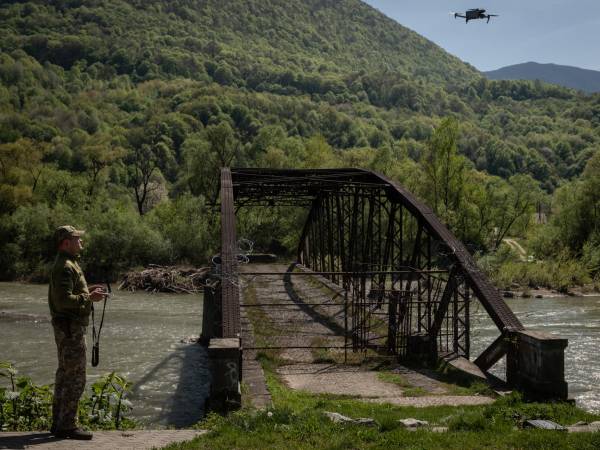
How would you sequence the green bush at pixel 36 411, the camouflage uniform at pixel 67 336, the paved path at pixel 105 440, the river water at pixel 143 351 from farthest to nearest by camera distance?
1. the river water at pixel 143 351
2. the green bush at pixel 36 411
3. the camouflage uniform at pixel 67 336
4. the paved path at pixel 105 440

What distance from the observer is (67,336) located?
21.0 ft

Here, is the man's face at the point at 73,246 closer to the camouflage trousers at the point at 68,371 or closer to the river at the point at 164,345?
the camouflage trousers at the point at 68,371

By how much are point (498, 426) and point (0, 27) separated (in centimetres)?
14851

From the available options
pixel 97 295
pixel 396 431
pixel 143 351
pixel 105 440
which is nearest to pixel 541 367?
pixel 396 431

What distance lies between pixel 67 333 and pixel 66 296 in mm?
391

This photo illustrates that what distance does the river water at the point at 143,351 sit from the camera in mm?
12617

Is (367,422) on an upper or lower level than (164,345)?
upper

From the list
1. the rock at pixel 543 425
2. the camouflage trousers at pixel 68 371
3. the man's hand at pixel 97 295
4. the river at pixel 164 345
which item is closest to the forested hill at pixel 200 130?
the river at pixel 164 345

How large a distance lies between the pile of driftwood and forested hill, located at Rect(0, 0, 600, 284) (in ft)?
12.7

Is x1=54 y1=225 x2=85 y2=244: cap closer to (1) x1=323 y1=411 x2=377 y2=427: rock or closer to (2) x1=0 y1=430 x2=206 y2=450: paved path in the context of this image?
(2) x1=0 y1=430 x2=206 y2=450: paved path

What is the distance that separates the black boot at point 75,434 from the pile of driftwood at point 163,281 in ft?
101

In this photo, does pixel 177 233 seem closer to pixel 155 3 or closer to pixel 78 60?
pixel 78 60

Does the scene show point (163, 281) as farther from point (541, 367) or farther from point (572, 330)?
point (541, 367)

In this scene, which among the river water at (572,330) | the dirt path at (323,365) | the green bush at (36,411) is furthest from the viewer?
the river water at (572,330)
